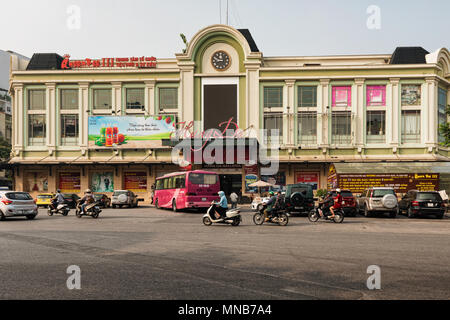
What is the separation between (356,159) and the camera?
4322 cm

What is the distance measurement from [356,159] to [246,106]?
11.9m

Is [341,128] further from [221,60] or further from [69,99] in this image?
[69,99]

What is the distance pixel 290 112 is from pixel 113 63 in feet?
61.9

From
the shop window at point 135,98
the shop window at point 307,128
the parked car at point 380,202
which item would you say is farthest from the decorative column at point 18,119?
the parked car at point 380,202

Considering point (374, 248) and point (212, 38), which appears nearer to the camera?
point (374, 248)

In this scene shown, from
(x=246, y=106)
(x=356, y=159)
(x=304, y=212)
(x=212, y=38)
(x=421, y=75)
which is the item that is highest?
(x=212, y=38)

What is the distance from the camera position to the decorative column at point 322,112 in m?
43.8

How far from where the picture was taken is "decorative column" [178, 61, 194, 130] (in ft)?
145

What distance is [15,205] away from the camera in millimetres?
20828

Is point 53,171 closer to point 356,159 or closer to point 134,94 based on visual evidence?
point 134,94

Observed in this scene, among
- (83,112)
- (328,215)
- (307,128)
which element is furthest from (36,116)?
(328,215)

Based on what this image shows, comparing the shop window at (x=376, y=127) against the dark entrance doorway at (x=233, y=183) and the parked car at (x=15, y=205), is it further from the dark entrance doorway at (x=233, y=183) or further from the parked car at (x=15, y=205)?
the parked car at (x=15, y=205)
